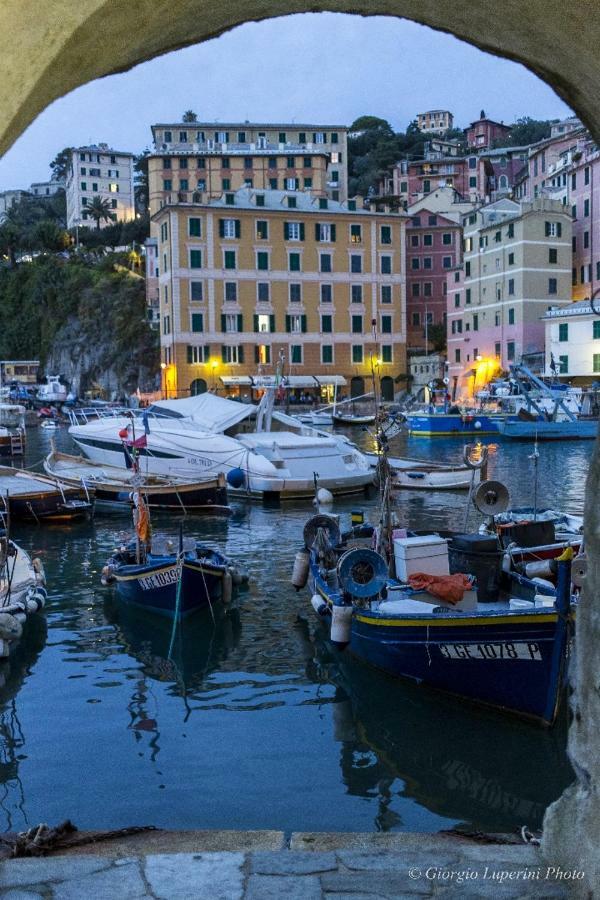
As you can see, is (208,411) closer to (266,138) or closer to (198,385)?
(198,385)

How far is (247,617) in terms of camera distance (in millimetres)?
14484

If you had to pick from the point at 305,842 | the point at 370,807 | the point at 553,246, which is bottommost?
the point at 370,807

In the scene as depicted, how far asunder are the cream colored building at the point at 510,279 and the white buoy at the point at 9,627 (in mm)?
49938

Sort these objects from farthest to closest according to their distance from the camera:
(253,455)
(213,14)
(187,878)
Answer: (253,455) < (187,878) < (213,14)

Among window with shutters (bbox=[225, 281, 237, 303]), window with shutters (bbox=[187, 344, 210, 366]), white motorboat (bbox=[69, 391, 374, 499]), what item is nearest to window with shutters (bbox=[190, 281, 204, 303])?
window with shutters (bbox=[225, 281, 237, 303])

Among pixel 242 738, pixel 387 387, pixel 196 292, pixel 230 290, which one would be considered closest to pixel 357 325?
pixel 387 387

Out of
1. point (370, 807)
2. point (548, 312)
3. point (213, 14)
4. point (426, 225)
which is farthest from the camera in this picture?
point (426, 225)

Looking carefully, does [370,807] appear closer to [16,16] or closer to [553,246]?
[16,16]

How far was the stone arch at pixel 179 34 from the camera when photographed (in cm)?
259

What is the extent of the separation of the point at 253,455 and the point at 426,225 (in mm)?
47875

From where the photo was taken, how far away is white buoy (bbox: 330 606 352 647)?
38.7 feet

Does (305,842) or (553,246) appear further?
(553,246)

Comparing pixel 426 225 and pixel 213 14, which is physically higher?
pixel 426 225

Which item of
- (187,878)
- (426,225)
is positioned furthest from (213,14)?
(426,225)
